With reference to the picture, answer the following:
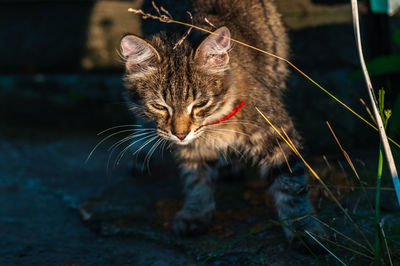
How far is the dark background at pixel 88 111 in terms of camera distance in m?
3.02

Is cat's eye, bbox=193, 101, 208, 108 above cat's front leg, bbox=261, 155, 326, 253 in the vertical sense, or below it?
above

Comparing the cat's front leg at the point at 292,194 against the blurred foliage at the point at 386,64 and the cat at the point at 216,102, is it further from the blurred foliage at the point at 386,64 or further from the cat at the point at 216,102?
the blurred foliage at the point at 386,64

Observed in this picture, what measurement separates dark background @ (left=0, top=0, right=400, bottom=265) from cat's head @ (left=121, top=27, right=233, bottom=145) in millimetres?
574

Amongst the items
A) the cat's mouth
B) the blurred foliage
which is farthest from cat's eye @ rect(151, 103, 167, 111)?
the blurred foliage

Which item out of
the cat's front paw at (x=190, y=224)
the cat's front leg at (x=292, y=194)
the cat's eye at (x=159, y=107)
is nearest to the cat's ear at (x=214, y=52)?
the cat's eye at (x=159, y=107)

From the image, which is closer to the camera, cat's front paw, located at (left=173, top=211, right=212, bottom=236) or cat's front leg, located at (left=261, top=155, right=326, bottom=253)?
cat's front leg, located at (left=261, top=155, right=326, bottom=253)

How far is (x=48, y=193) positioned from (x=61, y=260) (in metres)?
1.18

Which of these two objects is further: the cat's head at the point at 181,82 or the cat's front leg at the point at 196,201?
the cat's front leg at the point at 196,201

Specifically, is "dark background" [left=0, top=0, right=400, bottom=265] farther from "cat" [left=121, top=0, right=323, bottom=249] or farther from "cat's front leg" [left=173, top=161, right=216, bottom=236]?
"cat" [left=121, top=0, right=323, bottom=249]

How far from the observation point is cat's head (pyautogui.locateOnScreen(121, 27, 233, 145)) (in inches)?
109

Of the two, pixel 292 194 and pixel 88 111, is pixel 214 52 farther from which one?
pixel 88 111

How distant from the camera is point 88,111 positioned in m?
5.28

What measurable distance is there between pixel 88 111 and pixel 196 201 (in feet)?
8.01

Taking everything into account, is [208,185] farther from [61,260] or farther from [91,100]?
[91,100]
